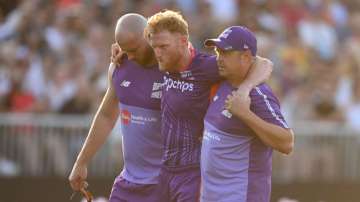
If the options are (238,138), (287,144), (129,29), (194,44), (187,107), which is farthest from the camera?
(194,44)

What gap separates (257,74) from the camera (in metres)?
8.21

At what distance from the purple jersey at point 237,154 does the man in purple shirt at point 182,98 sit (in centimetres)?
33

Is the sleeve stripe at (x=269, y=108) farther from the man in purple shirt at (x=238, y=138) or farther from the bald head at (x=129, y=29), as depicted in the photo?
the bald head at (x=129, y=29)

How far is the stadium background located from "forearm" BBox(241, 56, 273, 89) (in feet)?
20.9

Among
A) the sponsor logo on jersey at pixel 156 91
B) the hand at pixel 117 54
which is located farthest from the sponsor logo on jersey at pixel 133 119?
the hand at pixel 117 54

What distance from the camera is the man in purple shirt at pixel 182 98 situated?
8.52 meters

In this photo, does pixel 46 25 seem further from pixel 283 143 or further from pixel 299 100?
pixel 283 143

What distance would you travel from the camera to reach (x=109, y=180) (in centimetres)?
1466

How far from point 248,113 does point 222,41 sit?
0.55 m

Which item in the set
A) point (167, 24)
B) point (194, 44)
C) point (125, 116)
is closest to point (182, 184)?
point (125, 116)

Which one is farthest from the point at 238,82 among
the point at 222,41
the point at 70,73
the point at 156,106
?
the point at 70,73

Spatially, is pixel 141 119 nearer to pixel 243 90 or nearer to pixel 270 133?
pixel 243 90

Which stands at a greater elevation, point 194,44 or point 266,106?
point 266,106

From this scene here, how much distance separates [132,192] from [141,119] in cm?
57
